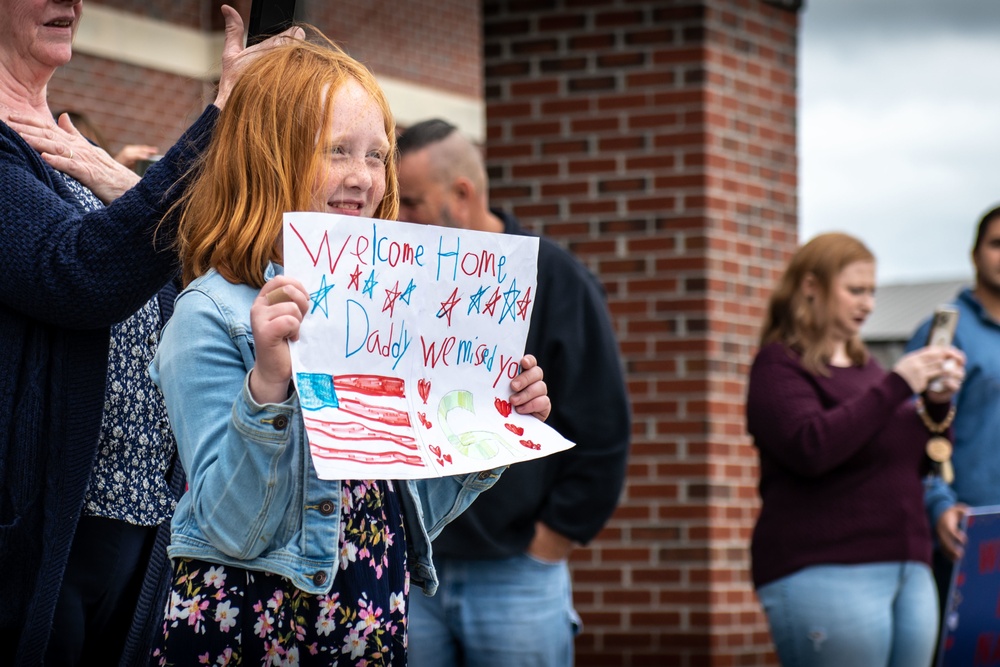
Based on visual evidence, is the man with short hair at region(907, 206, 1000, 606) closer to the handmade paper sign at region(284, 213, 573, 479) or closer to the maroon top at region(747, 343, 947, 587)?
the maroon top at region(747, 343, 947, 587)

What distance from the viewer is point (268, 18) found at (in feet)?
8.96

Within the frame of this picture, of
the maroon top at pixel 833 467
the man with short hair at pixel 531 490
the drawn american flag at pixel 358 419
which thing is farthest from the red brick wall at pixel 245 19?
the drawn american flag at pixel 358 419

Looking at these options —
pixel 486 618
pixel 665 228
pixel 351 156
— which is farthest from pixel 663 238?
pixel 351 156

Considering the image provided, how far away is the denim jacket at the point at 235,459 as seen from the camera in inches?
83.8

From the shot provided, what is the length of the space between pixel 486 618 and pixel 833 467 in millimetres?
1255

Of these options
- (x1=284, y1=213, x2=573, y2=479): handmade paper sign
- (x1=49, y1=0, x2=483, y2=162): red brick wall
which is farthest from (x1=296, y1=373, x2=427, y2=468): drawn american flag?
(x1=49, y1=0, x2=483, y2=162): red brick wall

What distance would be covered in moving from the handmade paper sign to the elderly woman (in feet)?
1.40

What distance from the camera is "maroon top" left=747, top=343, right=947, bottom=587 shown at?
4.53 m

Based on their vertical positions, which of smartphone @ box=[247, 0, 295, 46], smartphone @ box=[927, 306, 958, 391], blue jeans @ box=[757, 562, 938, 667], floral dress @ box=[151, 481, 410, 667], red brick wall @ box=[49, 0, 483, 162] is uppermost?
red brick wall @ box=[49, 0, 483, 162]

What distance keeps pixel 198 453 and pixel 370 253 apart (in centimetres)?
40

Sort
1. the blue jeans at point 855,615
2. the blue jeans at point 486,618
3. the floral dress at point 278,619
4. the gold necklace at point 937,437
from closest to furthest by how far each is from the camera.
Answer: the floral dress at point 278,619, the blue jeans at point 486,618, the blue jeans at point 855,615, the gold necklace at point 937,437

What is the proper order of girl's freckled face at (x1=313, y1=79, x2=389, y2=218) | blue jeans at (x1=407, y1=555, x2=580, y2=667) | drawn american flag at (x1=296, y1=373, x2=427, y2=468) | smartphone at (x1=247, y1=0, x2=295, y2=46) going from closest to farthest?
drawn american flag at (x1=296, y1=373, x2=427, y2=468) < girl's freckled face at (x1=313, y1=79, x2=389, y2=218) < smartphone at (x1=247, y1=0, x2=295, y2=46) < blue jeans at (x1=407, y1=555, x2=580, y2=667)

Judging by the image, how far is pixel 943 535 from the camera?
4965 mm

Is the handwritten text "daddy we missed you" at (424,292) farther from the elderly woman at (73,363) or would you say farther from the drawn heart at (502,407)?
the elderly woman at (73,363)
